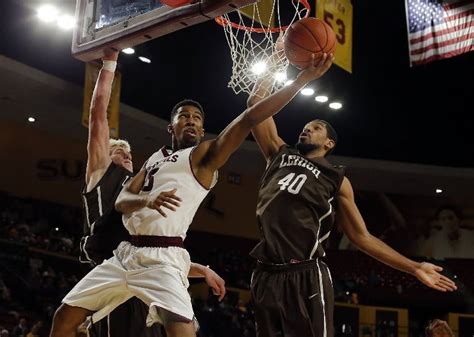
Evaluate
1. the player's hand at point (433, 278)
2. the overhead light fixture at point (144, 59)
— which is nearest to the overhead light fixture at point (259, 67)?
the player's hand at point (433, 278)

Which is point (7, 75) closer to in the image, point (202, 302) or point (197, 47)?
point (197, 47)

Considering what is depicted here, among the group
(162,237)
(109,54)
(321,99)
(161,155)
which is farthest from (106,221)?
(321,99)

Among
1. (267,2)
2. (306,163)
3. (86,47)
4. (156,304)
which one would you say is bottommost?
(156,304)

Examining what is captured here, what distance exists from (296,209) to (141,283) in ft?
3.78

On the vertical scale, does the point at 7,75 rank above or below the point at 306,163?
above

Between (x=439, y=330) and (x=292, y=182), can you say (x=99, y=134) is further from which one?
(x=439, y=330)

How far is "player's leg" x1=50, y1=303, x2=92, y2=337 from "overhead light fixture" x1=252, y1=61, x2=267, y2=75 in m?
2.34

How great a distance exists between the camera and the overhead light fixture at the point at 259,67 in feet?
16.9

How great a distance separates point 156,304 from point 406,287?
56.4ft

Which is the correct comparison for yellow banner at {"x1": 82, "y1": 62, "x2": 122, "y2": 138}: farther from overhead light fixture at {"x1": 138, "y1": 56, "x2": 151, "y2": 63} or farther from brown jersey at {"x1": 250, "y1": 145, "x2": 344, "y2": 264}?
brown jersey at {"x1": 250, "y1": 145, "x2": 344, "y2": 264}

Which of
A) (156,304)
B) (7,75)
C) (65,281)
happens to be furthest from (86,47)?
(65,281)

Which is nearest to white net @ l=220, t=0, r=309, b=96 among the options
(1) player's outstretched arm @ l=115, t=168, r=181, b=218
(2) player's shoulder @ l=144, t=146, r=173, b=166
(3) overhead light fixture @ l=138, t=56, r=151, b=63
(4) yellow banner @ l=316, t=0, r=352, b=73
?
(2) player's shoulder @ l=144, t=146, r=173, b=166

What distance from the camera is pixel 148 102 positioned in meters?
16.1

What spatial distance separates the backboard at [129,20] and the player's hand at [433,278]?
76.2 inches
